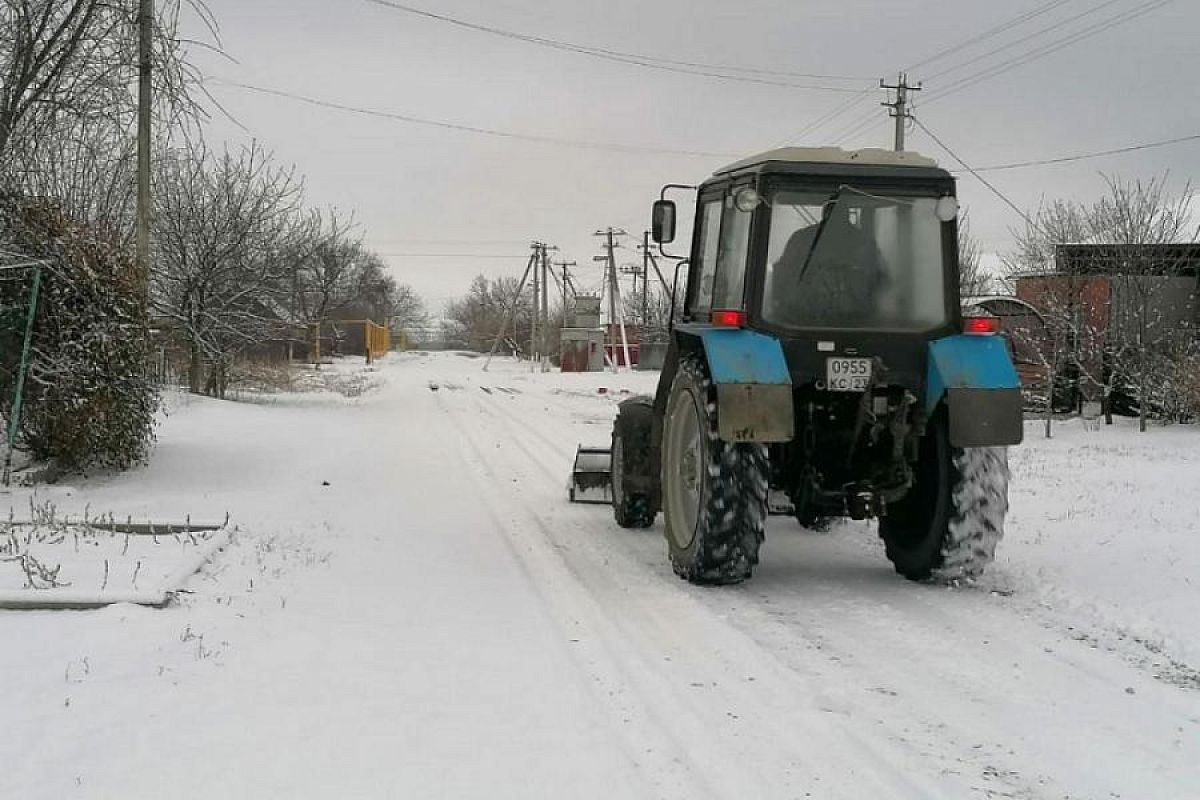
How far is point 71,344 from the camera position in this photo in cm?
977

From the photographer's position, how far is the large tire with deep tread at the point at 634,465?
855cm

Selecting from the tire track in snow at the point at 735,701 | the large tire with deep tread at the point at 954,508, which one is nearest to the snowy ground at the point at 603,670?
the tire track in snow at the point at 735,701

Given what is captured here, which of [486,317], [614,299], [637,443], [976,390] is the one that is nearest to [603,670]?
[976,390]

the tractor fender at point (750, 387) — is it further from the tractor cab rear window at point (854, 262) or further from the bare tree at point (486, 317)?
the bare tree at point (486, 317)

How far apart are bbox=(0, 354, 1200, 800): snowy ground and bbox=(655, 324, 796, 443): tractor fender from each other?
1.04 metres

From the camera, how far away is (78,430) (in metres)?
9.90

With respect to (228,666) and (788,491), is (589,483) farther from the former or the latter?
(228,666)

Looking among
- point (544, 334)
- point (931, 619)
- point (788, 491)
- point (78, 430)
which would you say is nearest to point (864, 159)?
point (788, 491)

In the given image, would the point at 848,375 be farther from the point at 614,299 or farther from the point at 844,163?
the point at 614,299

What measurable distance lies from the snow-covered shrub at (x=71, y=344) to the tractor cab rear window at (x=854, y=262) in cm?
677

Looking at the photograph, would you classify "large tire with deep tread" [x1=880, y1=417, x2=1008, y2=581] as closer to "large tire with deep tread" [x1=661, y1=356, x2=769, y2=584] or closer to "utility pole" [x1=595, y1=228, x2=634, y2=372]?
"large tire with deep tread" [x1=661, y1=356, x2=769, y2=584]

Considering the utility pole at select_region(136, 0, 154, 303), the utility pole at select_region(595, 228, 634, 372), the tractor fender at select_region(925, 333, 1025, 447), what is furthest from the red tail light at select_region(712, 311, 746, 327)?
the utility pole at select_region(595, 228, 634, 372)

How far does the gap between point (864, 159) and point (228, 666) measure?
4.88m

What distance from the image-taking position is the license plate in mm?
6418
